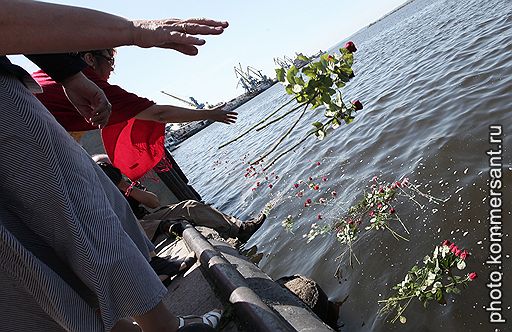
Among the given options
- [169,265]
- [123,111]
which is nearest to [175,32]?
[123,111]

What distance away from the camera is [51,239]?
1.67 metres

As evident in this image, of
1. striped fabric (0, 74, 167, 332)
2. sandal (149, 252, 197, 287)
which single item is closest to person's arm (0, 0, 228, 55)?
striped fabric (0, 74, 167, 332)

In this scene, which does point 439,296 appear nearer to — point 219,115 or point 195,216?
point 219,115

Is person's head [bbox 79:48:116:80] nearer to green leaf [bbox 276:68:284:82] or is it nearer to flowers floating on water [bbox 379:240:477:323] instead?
green leaf [bbox 276:68:284:82]

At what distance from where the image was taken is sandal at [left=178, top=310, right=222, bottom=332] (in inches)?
84.0

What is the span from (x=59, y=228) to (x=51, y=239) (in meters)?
0.08

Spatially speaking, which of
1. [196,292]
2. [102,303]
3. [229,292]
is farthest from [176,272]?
[102,303]

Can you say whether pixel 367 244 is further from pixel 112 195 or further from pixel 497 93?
pixel 497 93

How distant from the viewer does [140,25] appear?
134cm

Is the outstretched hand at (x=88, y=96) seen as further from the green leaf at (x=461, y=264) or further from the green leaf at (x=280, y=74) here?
the green leaf at (x=461, y=264)

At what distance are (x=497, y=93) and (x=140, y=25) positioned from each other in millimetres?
6384

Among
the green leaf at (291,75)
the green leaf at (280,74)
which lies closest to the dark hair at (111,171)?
the green leaf at (280,74)

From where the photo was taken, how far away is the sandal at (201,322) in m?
2.13

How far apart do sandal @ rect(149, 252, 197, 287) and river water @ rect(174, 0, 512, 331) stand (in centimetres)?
157
